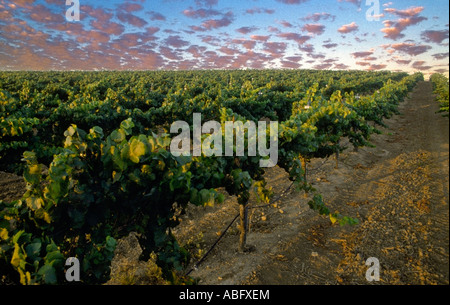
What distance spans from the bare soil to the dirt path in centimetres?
2

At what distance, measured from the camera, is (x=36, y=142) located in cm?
743

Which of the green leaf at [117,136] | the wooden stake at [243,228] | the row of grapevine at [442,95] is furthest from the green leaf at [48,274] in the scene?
the row of grapevine at [442,95]

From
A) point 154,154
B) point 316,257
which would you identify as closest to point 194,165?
point 154,154

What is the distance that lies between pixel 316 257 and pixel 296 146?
112 inches

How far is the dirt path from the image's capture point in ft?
18.3

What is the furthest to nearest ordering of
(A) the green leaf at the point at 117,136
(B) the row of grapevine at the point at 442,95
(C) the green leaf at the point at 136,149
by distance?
(B) the row of grapevine at the point at 442,95 → (A) the green leaf at the point at 117,136 → (C) the green leaf at the point at 136,149

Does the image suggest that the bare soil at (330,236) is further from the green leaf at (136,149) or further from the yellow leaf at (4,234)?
the yellow leaf at (4,234)

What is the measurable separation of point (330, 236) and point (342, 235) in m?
0.34

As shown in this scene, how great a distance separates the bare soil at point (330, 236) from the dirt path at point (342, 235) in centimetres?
2

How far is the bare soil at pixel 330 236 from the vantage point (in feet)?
18.3

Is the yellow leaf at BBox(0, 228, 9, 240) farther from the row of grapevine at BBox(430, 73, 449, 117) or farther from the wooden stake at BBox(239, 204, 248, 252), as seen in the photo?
the row of grapevine at BBox(430, 73, 449, 117)

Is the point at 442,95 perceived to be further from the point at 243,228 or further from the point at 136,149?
the point at 136,149

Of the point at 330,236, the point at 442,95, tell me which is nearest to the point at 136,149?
the point at 330,236
